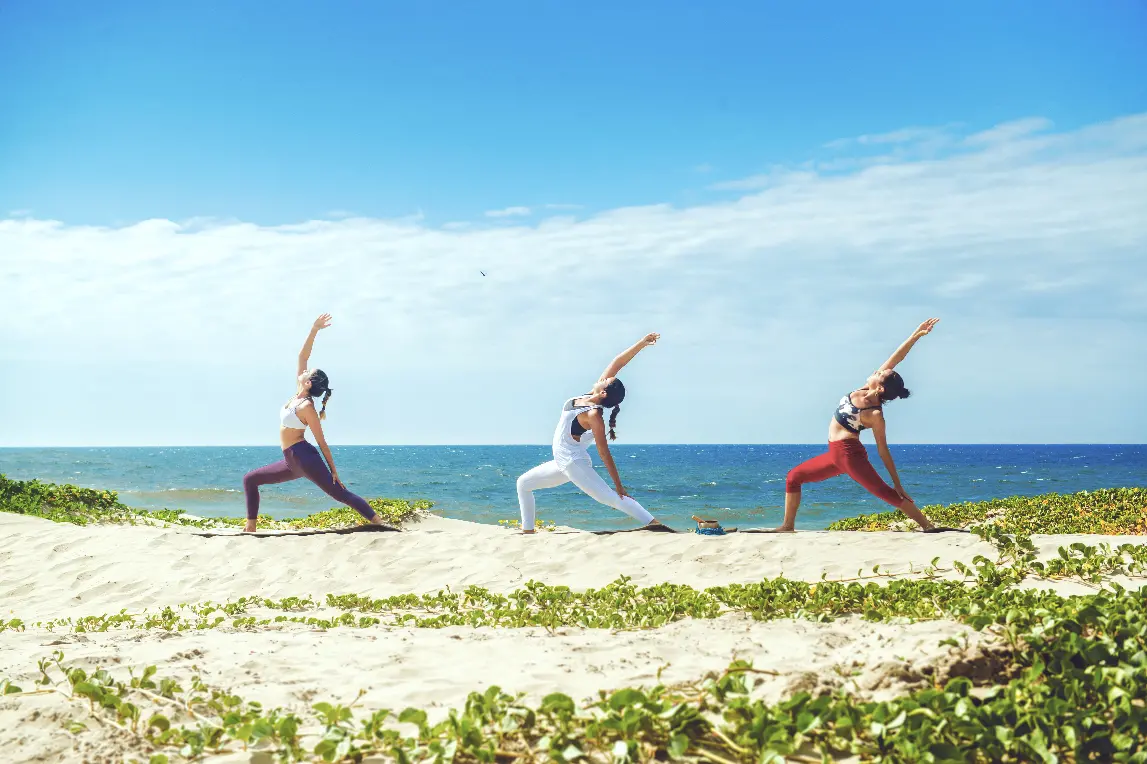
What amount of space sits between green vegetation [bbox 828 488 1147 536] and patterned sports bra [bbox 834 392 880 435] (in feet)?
9.20

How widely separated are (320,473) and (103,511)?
23.7ft

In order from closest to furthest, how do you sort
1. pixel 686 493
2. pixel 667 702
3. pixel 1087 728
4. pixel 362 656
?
pixel 1087 728
pixel 667 702
pixel 362 656
pixel 686 493

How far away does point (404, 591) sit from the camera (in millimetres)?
8164

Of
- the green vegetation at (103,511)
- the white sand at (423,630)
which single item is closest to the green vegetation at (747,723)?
the white sand at (423,630)

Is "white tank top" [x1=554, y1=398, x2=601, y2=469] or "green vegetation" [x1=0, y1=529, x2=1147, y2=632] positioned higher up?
"white tank top" [x1=554, y1=398, x2=601, y2=469]

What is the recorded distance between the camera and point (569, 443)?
10.3m

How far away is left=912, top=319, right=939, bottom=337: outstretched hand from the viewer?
10.0m

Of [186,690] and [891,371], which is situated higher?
[891,371]

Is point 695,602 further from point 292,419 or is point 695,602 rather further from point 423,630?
point 292,419

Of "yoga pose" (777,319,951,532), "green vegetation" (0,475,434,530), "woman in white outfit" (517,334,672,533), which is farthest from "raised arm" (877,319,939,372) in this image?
"green vegetation" (0,475,434,530)

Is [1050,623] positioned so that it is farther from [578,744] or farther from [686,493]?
[686,493]

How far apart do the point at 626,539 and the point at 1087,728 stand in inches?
255

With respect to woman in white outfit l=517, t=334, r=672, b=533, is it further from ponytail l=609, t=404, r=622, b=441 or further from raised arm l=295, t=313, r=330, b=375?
raised arm l=295, t=313, r=330, b=375

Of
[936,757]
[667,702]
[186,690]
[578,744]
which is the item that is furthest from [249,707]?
[936,757]
